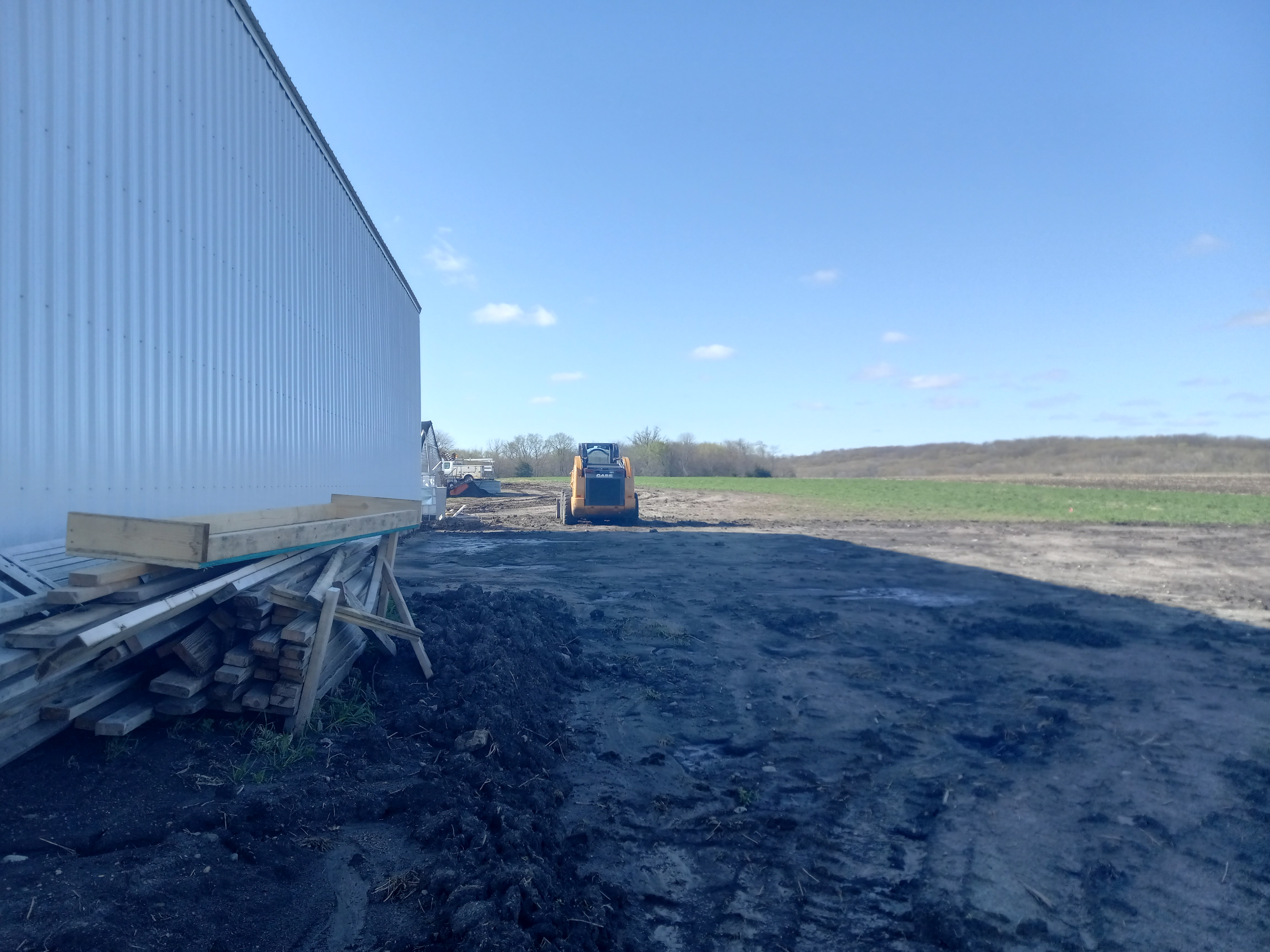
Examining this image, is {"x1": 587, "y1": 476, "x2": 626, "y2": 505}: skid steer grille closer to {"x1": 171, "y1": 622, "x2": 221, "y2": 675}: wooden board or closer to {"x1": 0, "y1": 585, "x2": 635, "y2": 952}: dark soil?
{"x1": 0, "y1": 585, "x2": 635, "y2": 952}: dark soil

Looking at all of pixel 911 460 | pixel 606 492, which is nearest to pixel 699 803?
pixel 606 492

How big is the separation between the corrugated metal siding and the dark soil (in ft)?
4.94

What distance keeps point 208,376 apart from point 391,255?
8.47 meters

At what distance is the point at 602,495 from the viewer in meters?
25.1

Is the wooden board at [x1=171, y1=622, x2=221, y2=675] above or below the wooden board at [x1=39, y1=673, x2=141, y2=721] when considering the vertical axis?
above

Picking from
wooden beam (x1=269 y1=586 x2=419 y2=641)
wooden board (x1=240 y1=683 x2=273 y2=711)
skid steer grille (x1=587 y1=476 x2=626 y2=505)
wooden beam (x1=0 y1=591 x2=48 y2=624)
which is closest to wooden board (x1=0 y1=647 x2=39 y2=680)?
wooden beam (x1=0 y1=591 x2=48 y2=624)

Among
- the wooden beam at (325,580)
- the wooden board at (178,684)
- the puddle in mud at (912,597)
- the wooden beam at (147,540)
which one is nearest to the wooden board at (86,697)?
the wooden board at (178,684)

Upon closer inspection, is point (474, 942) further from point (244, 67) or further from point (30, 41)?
point (244, 67)

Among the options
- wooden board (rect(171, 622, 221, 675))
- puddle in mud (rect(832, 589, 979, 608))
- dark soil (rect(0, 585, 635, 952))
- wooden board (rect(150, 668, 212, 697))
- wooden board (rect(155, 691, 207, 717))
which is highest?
wooden board (rect(171, 622, 221, 675))

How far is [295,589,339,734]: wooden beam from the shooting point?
16.5 ft

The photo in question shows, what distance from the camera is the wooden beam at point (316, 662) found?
16.5 ft

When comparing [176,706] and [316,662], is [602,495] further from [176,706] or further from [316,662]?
[176,706]

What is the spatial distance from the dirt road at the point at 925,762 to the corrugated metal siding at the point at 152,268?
142 inches

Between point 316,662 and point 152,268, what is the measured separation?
3005 millimetres
